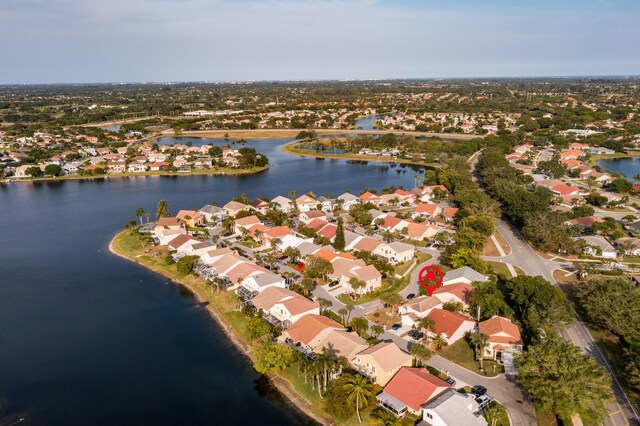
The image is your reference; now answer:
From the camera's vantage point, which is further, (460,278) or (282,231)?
(282,231)

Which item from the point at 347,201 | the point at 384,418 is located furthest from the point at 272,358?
the point at 347,201

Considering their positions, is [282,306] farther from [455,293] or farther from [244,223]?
[244,223]

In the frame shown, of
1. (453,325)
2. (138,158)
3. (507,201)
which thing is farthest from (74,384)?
(138,158)

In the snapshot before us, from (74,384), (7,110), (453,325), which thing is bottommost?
(74,384)

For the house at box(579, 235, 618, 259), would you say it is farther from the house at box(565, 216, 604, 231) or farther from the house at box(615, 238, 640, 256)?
the house at box(565, 216, 604, 231)

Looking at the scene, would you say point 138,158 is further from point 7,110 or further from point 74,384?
point 7,110

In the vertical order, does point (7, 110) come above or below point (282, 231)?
above
